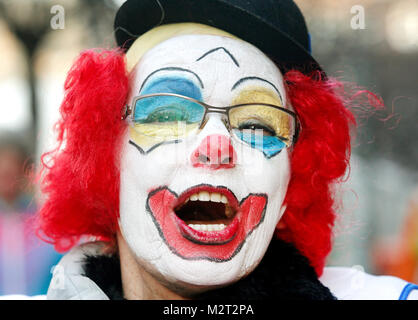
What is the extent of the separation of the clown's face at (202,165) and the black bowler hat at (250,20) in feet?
0.22

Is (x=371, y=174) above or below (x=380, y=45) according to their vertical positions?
below

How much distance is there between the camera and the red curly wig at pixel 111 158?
1.72 m

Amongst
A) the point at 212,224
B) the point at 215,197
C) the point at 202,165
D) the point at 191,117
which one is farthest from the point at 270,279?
the point at 191,117

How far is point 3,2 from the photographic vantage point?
4.09 metres

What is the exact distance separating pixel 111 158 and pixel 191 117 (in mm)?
363

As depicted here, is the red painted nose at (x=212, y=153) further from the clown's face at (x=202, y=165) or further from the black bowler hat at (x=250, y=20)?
the black bowler hat at (x=250, y=20)

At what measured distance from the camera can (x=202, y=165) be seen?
154 centimetres

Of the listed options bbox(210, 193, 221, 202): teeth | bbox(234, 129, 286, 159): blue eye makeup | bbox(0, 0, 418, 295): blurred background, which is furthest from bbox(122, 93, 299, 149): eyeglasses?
bbox(0, 0, 418, 295): blurred background

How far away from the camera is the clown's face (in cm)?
153

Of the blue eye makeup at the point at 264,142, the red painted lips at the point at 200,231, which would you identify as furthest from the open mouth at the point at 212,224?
the blue eye makeup at the point at 264,142
